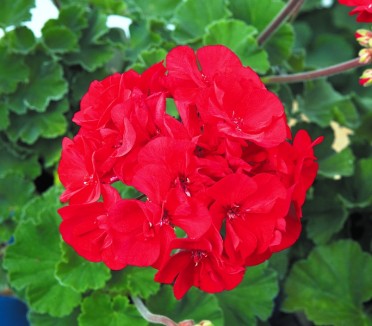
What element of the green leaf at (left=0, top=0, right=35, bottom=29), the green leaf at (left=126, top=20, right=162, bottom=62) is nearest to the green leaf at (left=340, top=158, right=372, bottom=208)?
the green leaf at (left=126, top=20, right=162, bottom=62)

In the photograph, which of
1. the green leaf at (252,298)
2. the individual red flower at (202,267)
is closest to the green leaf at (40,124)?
the green leaf at (252,298)

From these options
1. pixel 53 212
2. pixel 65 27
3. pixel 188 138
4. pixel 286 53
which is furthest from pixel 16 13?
pixel 188 138

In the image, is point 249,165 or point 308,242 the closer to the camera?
point 249,165

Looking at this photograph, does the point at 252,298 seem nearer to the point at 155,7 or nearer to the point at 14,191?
the point at 14,191

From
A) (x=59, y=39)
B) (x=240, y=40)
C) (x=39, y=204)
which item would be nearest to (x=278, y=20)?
(x=240, y=40)

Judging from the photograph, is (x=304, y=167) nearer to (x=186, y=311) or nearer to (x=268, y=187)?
(x=268, y=187)

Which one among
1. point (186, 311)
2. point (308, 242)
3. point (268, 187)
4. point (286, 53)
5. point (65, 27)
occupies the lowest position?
point (308, 242)

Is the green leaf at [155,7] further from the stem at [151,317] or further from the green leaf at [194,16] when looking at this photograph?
the stem at [151,317]
